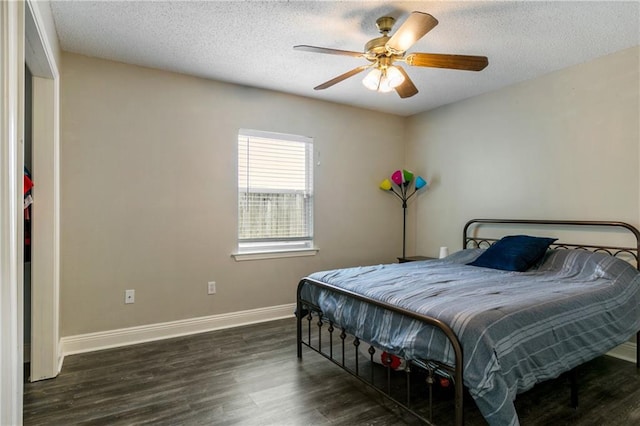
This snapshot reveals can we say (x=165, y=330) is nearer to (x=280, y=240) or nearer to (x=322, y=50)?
(x=280, y=240)

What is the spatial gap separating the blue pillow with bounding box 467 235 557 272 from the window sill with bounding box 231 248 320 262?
5.66 ft

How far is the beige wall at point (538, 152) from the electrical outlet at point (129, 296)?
330 centimetres

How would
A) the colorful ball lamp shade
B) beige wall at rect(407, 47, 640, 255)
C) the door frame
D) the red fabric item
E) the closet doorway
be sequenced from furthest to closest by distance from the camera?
the colorful ball lamp shade, beige wall at rect(407, 47, 640, 255), the closet doorway, the red fabric item, the door frame

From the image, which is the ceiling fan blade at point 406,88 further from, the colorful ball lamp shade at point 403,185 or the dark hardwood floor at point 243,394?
the dark hardwood floor at point 243,394

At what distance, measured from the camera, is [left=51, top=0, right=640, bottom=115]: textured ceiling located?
226 cm

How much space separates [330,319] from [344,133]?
2.52 metres

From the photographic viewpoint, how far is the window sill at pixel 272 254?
3633 millimetres

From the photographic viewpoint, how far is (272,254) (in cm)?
381

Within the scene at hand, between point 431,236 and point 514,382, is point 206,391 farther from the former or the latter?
point 431,236

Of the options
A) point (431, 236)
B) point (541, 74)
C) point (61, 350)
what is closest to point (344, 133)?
point (431, 236)

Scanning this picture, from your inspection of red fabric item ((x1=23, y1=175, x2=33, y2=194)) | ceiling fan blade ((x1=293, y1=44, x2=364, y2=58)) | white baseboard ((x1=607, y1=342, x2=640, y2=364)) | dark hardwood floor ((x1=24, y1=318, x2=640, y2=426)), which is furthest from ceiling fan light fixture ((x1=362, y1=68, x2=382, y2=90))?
white baseboard ((x1=607, y1=342, x2=640, y2=364))

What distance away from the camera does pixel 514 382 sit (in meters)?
1.59

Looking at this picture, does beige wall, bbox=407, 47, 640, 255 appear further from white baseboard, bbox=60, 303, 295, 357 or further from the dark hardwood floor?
white baseboard, bbox=60, 303, 295, 357

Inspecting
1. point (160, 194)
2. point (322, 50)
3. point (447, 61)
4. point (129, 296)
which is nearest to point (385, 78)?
point (447, 61)
